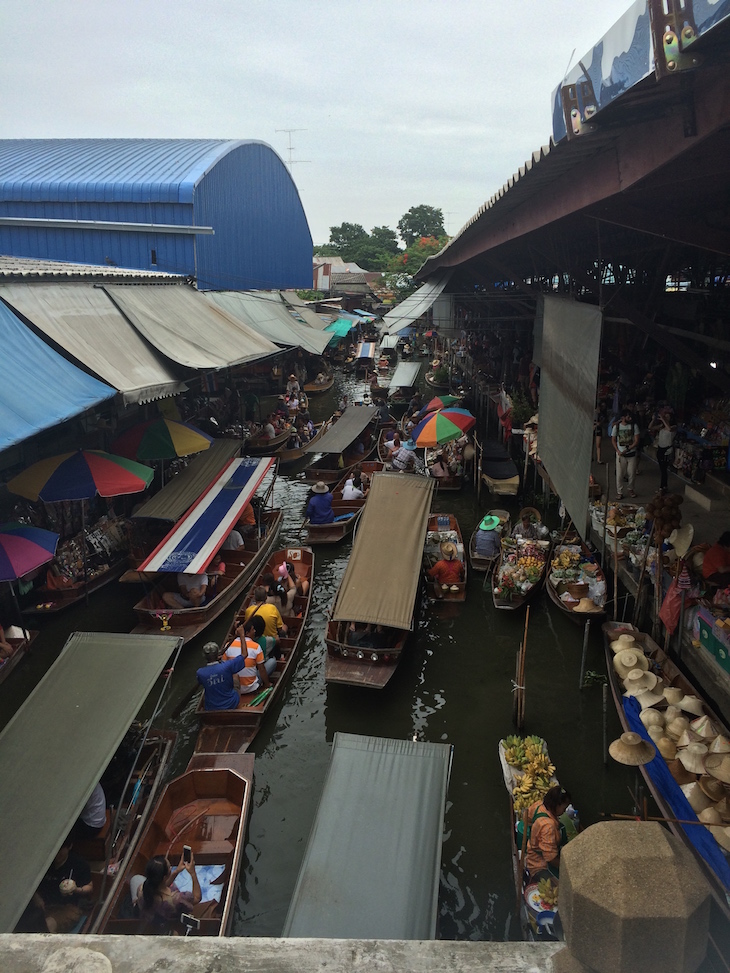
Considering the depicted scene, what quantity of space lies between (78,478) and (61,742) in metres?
6.24

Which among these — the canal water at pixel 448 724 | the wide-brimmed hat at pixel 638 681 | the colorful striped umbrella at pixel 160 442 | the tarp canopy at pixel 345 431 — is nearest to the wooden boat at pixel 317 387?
the tarp canopy at pixel 345 431

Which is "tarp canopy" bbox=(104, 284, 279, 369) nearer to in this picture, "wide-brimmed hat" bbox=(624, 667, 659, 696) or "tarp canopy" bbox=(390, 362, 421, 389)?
"tarp canopy" bbox=(390, 362, 421, 389)

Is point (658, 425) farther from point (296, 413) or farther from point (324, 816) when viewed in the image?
point (296, 413)

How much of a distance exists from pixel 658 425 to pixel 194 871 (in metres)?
11.5

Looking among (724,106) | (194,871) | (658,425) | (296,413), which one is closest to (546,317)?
(658,425)

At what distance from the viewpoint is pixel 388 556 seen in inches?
439

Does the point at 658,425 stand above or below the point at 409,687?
above

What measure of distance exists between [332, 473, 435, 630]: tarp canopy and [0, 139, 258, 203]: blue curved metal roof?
15.9m

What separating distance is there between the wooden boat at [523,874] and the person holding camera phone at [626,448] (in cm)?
636

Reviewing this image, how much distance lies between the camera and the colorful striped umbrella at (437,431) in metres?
17.4

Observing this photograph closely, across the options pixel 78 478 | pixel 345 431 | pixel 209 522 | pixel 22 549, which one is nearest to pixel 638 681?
pixel 209 522

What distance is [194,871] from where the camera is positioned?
19.5 feet

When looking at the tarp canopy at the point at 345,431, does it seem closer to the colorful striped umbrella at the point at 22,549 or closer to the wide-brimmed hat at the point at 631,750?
the colorful striped umbrella at the point at 22,549

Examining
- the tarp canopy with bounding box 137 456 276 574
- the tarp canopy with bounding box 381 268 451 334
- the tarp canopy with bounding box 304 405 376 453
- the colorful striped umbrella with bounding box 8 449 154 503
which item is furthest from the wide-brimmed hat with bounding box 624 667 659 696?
the tarp canopy with bounding box 381 268 451 334
